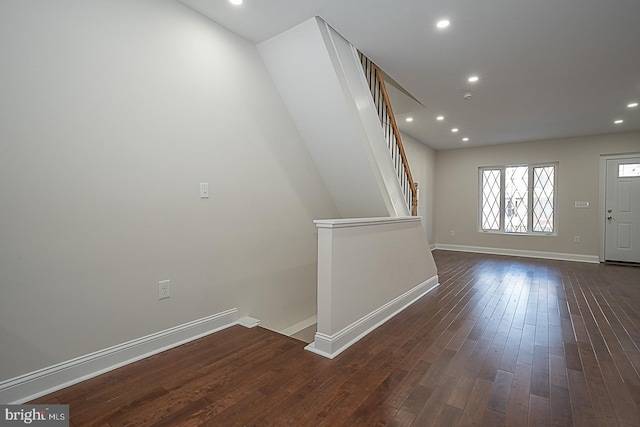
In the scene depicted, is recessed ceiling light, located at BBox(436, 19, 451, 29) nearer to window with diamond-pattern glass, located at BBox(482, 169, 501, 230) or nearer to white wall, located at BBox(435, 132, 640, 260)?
white wall, located at BBox(435, 132, 640, 260)

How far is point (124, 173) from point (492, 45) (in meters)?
3.24

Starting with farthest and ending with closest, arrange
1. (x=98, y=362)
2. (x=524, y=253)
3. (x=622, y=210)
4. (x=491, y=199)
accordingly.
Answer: (x=491, y=199) < (x=524, y=253) < (x=622, y=210) < (x=98, y=362)

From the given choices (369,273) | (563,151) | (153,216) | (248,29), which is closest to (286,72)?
(248,29)

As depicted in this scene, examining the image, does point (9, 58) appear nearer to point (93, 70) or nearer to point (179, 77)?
point (93, 70)

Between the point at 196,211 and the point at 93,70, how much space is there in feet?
3.54

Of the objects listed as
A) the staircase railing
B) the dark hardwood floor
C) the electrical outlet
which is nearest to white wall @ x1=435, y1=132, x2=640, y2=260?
the staircase railing

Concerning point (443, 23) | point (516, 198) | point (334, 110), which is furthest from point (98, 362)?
point (516, 198)

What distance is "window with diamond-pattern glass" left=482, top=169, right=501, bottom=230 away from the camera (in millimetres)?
7059

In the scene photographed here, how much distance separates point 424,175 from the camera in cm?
701

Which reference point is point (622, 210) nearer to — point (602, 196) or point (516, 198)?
point (602, 196)

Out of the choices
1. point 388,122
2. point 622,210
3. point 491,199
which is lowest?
point 622,210

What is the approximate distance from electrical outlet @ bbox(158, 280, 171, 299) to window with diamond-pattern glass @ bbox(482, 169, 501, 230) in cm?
705

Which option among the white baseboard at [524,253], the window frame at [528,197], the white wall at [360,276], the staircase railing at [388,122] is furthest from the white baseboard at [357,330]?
the window frame at [528,197]

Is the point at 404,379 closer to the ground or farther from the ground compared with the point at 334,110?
closer to the ground
